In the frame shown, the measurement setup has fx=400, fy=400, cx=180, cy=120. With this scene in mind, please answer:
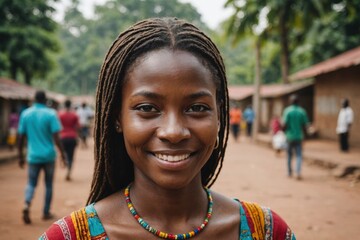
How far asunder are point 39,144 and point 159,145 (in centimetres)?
457

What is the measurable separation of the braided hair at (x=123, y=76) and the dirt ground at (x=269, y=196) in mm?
3753

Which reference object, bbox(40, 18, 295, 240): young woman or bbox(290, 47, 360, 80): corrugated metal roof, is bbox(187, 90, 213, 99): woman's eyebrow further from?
bbox(290, 47, 360, 80): corrugated metal roof

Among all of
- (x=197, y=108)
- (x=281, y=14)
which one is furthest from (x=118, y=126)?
(x=281, y=14)

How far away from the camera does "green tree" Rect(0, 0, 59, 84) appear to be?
1811cm

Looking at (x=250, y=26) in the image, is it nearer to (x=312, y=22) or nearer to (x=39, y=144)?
(x=312, y=22)

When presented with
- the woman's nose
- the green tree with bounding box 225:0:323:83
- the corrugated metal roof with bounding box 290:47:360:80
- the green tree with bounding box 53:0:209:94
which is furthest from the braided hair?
the green tree with bounding box 53:0:209:94

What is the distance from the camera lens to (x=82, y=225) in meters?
1.30

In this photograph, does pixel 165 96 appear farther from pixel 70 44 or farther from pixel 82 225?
pixel 70 44

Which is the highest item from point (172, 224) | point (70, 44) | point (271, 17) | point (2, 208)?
point (70, 44)

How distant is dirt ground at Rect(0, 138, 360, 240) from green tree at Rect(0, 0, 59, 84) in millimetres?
9009

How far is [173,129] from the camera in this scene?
126 centimetres

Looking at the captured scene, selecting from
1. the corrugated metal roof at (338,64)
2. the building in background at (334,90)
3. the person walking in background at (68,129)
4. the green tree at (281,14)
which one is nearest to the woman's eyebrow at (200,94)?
the person walking in background at (68,129)

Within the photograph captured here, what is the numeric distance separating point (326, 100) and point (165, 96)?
15.5 metres

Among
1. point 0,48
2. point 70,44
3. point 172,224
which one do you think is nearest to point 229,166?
point 172,224
